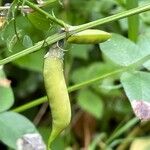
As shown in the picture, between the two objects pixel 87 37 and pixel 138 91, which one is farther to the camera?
pixel 138 91

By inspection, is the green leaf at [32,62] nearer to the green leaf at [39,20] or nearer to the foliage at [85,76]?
the foliage at [85,76]

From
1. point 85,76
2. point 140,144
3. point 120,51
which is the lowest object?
point 140,144

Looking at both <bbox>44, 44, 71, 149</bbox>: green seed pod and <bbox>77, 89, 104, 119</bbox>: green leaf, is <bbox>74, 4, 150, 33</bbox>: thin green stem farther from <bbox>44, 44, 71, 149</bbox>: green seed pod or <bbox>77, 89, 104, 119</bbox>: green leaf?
<bbox>77, 89, 104, 119</bbox>: green leaf

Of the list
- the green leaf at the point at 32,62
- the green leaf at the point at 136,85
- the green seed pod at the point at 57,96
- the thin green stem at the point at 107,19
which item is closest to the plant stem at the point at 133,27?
the green leaf at the point at 136,85

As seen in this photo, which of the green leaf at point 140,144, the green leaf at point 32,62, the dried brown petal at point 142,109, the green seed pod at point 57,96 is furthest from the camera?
the green leaf at point 32,62

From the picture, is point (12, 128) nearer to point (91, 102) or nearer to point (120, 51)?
point (120, 51)

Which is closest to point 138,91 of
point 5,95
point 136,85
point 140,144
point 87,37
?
point 136,85
